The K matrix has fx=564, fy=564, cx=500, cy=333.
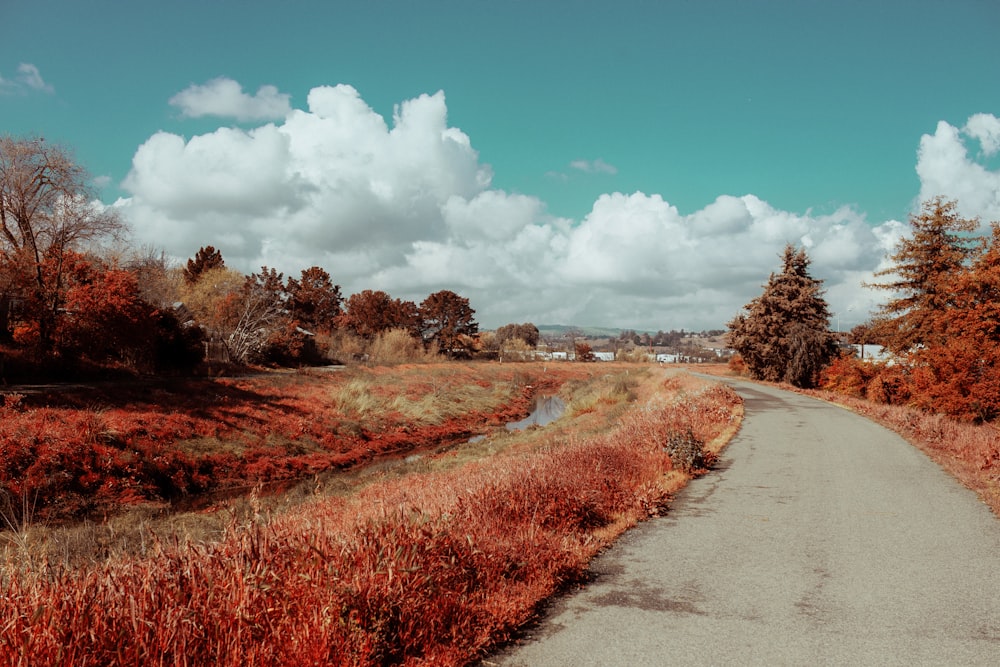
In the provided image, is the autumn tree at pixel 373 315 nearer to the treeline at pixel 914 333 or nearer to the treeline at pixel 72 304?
the treeline at pixel 72 304

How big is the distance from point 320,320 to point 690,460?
73654mm

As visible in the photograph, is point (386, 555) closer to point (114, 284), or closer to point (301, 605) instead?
point (301, 605)

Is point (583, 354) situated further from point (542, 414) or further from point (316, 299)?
point (542, 414)

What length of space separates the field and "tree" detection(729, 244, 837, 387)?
18.8m

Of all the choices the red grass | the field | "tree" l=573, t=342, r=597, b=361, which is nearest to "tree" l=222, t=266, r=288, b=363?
the red grass

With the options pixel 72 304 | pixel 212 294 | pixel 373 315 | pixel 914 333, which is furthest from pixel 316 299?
pixel 914 333

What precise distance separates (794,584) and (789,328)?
3523 cm

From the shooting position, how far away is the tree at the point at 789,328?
1415 inches

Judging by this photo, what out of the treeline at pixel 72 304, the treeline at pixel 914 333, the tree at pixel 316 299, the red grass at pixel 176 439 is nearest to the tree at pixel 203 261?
the tree at pixel 316 299

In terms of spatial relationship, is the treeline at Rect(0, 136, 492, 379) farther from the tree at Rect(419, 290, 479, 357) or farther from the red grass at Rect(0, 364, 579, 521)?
the tree at Rect(419, 290, 479, 357)

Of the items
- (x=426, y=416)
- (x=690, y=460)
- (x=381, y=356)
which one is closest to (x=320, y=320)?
(x=381, y=356)

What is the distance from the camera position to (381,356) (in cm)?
5884

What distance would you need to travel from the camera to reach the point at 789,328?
37031mm

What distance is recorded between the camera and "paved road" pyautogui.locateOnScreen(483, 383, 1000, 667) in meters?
4.44
